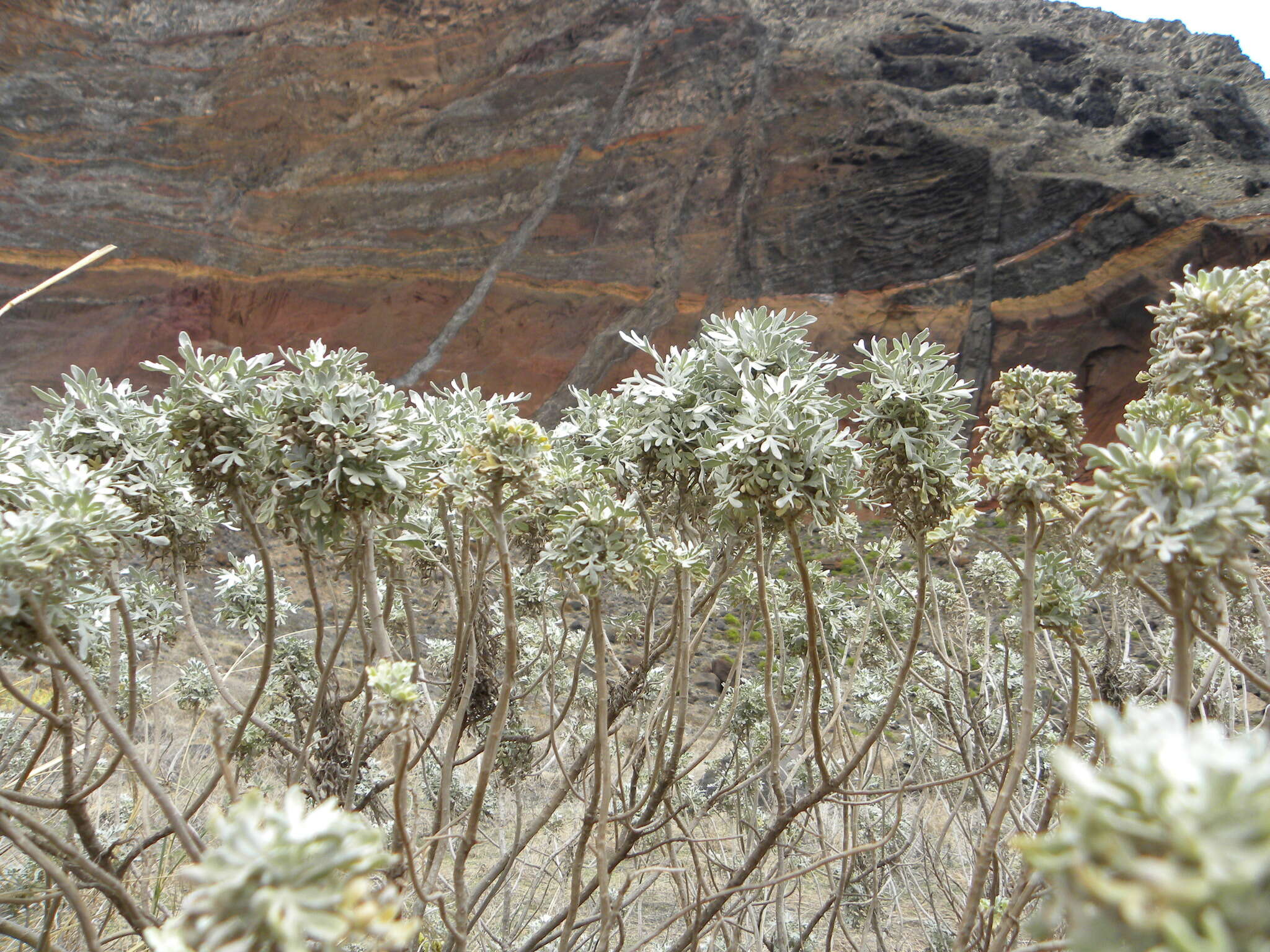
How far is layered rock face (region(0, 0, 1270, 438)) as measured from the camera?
13.8m

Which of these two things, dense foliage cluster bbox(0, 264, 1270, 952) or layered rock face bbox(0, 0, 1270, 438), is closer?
dense foliage cluster bbox(0, 264, 1270, 952)

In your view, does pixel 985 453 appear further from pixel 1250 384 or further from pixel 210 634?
pixel 210 634

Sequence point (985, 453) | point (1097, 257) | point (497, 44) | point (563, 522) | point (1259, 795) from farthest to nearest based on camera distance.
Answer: point (497, 44)
point (1097, 257)
point (985, 453)
point (563, 522)
point (1259, 795)

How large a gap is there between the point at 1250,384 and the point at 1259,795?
1512mm

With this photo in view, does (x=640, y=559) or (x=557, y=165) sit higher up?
(x=557, y=165)

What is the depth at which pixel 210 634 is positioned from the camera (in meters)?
11.1

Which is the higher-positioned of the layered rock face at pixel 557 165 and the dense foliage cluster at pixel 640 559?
the layered rock face at pixel 557 165

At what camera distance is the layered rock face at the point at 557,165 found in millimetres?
13781

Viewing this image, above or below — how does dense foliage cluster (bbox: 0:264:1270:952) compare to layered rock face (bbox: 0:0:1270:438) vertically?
below

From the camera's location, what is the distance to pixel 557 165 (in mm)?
15820

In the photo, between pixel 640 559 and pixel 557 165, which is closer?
pixel 640 559

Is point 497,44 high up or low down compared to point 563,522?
up

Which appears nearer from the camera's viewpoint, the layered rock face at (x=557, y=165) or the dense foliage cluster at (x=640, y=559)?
the dense foliage cluster at (x=640, y=559)

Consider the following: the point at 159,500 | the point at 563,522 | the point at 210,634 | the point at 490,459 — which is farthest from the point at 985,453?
the point at 210,634
